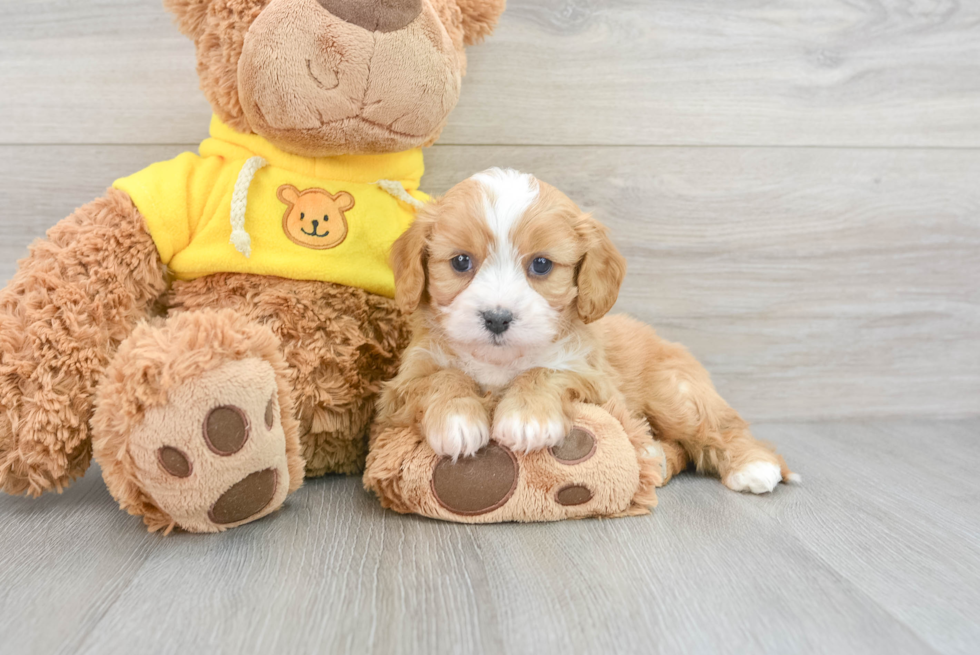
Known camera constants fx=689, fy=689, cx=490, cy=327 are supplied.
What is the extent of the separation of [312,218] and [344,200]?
8 cm

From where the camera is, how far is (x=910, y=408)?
211 cm

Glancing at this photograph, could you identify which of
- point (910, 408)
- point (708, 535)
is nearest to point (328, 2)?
point (708, 535)

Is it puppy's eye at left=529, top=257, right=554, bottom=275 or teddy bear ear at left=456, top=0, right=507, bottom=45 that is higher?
teddy bear ear at left=456, top=0, right=507, bottom=45

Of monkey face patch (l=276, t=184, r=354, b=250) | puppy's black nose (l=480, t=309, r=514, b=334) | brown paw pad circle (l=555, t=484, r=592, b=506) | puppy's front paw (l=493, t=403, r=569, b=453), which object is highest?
monkey face patch (l=276, t=184, r=354, b=250)

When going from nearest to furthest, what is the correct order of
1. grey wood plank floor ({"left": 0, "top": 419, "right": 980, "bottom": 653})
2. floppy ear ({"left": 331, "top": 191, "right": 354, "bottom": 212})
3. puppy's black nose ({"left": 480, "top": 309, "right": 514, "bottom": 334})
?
grey wood plank floor ({"left": 0, "top": 419, "right": 980, "bottom": 653})
puppy's black nose ({"left": 480, "top": 309, "right": 514, "bottom": 334})
floppy ear ({"left": 331, "top": 191, "right": 354, "bottom": 212})

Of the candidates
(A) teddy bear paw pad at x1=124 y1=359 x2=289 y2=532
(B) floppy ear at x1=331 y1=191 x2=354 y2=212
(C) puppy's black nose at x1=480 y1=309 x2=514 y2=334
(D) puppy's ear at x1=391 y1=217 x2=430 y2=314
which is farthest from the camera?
(B) floppy ear at x1=331 y1=191 x2=354 y2=212

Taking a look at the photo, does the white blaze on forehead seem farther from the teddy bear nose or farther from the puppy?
the teddy bear nose

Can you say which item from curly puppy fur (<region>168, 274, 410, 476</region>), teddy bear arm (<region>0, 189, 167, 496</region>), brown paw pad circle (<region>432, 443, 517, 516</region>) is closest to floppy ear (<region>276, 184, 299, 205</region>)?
curly puppy fur (<region>168, 274, 410, 476</region>)

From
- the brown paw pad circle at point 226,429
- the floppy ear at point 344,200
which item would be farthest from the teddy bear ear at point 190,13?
the brown paw pad circle at point 226,429

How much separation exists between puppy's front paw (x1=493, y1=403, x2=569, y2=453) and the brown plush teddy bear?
34 cm

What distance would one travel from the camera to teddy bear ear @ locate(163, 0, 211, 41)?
133 cm

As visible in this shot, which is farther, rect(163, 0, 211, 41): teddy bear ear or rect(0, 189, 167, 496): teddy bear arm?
rect(163, 0, 211, 41): teddy bear ear

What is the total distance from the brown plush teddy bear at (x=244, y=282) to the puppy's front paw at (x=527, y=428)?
→ 0.34 meters

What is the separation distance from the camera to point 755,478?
1445 millimetres
